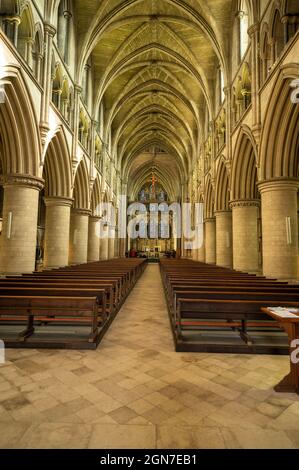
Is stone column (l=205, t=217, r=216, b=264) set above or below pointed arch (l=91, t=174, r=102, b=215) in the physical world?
below

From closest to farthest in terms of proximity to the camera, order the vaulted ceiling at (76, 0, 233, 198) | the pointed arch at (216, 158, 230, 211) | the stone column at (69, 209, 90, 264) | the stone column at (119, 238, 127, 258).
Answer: the vaulted ceiling at (76, 0, 233, 198) → the stone column at (69, 209, 90, 264) → the pointed arch at (216, 158, 230, 211) → the stone column at (119, 238, 127, 258)

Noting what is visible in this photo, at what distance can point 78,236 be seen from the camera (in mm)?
16625

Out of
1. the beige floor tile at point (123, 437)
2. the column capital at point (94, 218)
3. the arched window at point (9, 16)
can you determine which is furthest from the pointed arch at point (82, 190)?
the beige floor tile at point (123, 437)

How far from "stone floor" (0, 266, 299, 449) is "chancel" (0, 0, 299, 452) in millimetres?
19

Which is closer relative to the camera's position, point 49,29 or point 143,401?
point 143,401

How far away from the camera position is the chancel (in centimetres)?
274

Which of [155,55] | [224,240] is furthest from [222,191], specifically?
[155,55]

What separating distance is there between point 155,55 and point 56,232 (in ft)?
52.7

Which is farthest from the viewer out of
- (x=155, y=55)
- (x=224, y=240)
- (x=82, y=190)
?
(x=155, y=55)

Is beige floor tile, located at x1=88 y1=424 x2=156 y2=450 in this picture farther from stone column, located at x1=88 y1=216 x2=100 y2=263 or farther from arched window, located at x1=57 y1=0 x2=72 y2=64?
stone column, located at x1=88 y1=216 x2=100 y2=263

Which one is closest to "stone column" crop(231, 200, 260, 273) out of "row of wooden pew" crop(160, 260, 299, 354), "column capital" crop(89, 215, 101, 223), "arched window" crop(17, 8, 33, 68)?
Answer: "row of wooden pew" crop(160, 260, 299, 354)

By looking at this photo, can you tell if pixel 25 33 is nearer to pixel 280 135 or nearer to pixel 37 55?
pixel 37 55

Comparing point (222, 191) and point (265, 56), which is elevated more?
point (265, 56)
